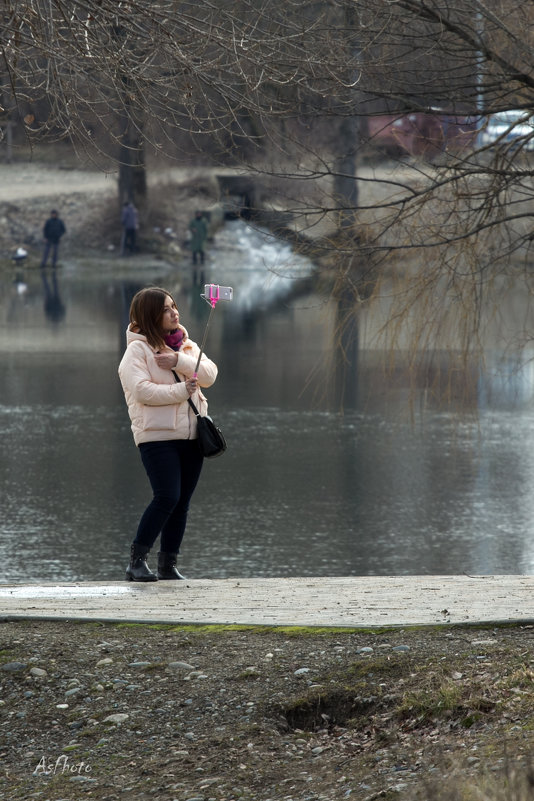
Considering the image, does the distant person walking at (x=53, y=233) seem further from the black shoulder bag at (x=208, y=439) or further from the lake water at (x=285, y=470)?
the black shoulder bag at (x=208, y=439)

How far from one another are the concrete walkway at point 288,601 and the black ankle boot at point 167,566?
0.44 feet

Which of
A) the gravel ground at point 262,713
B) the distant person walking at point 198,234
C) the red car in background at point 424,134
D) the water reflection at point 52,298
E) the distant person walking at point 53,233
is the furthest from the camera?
the distant person walking at point 198,234

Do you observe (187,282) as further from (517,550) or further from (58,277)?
(517,550)

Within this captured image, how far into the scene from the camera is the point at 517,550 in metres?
9.80

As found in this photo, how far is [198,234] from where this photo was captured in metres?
38.3

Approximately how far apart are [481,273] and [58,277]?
1161 inches

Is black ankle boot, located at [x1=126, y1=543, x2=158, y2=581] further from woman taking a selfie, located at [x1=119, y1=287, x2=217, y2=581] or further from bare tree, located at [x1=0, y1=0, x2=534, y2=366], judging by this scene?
bare tree, located at [x1=0, y1=0, x2=534, y2=366]

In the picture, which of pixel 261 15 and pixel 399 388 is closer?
pixel 261 15

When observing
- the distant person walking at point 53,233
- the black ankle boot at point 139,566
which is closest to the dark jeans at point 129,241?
the distant person walking at point 53,233

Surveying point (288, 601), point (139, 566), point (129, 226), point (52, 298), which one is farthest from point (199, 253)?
point (288, 601)

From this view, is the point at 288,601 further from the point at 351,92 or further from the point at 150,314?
the point at 351,92

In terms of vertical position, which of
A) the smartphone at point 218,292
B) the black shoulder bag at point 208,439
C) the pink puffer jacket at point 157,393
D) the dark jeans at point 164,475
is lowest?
the dark jeans at point 164,475

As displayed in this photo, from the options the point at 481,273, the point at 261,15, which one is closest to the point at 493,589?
the point at 481,273

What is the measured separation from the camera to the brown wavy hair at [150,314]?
6395 mm
